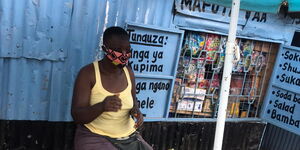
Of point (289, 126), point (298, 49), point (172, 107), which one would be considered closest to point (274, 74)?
point (298, 49)

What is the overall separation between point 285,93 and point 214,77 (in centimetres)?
98

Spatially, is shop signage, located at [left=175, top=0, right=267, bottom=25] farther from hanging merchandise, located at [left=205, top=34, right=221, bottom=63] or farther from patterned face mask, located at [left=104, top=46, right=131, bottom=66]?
patterned face mask, located at [left=104, top=46, right=131, bottom=66]

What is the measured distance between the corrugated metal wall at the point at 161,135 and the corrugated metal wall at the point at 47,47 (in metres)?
0.14

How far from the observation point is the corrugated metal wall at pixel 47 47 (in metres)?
2.53

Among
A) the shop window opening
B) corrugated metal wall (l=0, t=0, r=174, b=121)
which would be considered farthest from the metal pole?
the shop window opening

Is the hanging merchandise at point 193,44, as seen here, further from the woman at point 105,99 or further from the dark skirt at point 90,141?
the dark skirt at point 90,141

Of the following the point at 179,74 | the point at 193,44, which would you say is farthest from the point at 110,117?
the point at 193,44

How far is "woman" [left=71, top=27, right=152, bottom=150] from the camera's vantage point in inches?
A: 79.5

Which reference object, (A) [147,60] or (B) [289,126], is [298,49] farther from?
(A) [147,60]

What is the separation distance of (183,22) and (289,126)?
6.55ft

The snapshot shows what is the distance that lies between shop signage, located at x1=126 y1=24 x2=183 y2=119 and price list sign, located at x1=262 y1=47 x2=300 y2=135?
157 centimetres

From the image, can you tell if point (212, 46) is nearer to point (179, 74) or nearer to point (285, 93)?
point (179, 74)

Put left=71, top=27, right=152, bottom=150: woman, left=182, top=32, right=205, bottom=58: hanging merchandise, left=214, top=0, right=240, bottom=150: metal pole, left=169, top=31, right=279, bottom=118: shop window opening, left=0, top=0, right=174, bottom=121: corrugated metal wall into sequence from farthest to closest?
left=169, top=31, right=279, bottom=118: shop window opening < left=182, top=32, right=205, bottom=58: hanging merchandise < left=0, top=0, right=174, bottom=121: corrugated metal wall < left=214, top=0, right=240, bottom=150: metal pole < left=71, top=27, right=152, bottom=150: woman

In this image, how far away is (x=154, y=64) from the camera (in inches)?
128
